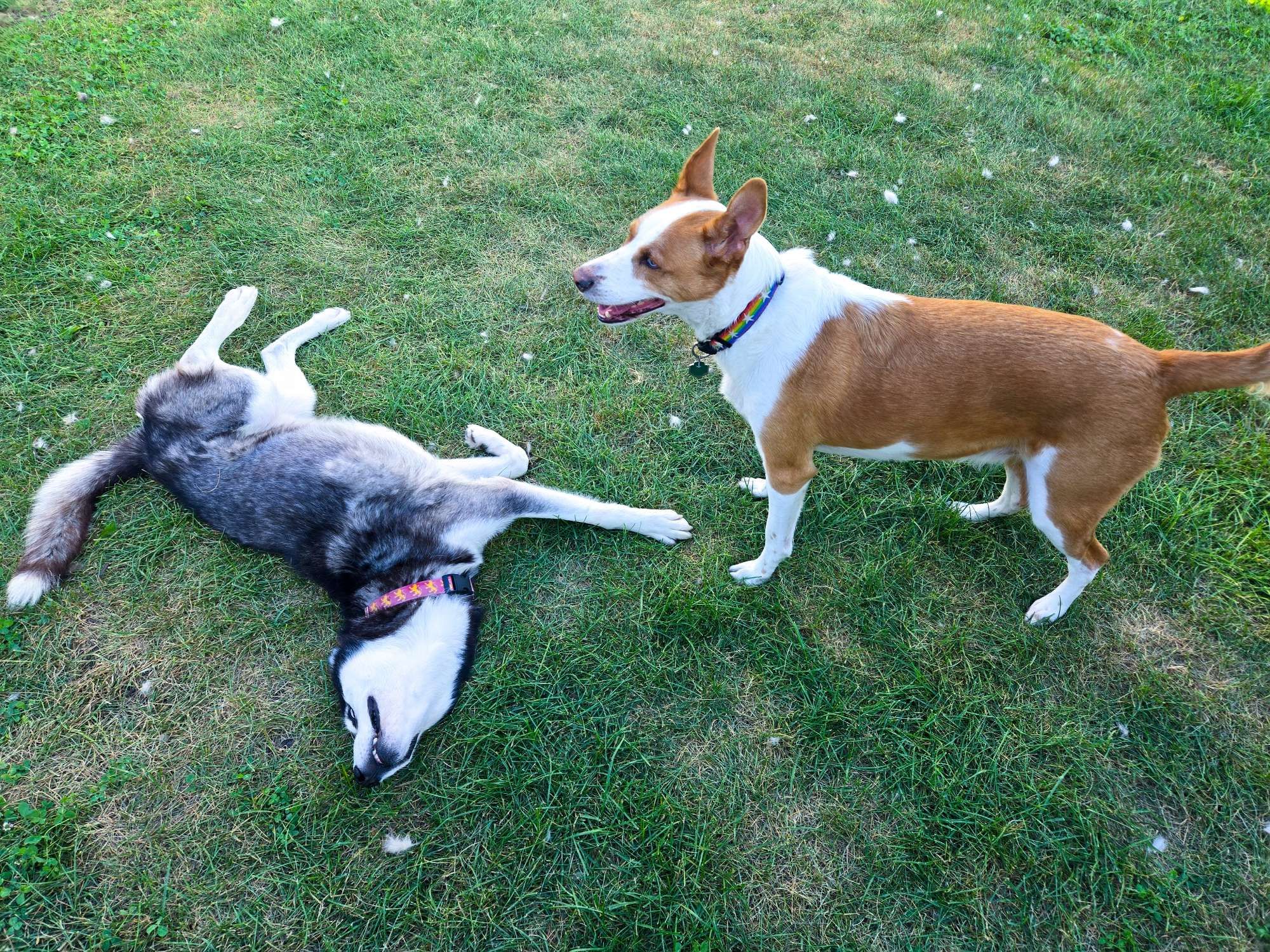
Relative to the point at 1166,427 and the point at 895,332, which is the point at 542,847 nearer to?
the point at 895,332

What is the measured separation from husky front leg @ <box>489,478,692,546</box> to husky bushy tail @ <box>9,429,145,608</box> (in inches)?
87.9

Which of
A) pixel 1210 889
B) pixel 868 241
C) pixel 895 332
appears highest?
pixel 895 332

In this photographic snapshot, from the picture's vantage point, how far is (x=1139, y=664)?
3.23m

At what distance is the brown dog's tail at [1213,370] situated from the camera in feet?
8.34

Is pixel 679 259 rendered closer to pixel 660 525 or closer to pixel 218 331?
pixel 660 525

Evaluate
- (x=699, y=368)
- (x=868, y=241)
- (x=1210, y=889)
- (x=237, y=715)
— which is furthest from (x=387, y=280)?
(x=1210, y=889)

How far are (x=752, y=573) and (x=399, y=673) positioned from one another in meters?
1.83

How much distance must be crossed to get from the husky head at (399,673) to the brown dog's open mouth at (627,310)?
1.58 metres

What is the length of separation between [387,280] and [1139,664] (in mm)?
5217

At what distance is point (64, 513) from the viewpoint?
3604 mm

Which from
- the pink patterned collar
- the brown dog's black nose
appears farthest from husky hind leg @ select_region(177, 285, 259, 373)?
the brown dog's black nose

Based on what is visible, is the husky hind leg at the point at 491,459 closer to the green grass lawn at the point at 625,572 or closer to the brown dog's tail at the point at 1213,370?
the green grass lawn at the point at 625,572

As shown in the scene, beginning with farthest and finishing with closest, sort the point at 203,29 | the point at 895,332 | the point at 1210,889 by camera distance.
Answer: the point at 203,29 < the point at 895,332 < the point at 1210,889

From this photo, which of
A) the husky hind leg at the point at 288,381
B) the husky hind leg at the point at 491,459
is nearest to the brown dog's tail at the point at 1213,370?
the husky hind leg at the point at 491,459
